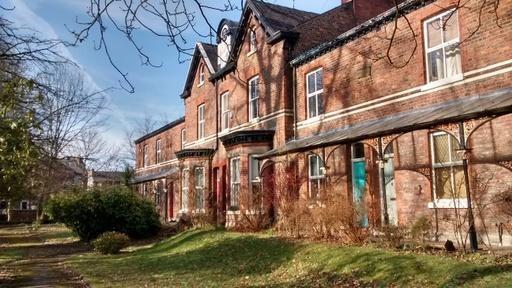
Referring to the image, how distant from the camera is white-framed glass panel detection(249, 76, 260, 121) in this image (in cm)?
2339

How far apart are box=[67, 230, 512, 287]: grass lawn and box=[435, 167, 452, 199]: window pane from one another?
310cm

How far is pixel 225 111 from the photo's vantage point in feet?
88.3

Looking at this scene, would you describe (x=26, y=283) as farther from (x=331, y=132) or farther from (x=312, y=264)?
(x=331, y=132)

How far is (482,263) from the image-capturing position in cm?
945

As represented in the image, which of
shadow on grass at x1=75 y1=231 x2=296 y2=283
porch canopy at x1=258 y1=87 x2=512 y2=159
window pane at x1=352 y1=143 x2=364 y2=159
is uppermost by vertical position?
porch canopy at x1=258 y1=87 x2=512 y2=159

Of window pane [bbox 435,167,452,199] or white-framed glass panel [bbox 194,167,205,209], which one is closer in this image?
window pane [bbox 435,167,452,199]

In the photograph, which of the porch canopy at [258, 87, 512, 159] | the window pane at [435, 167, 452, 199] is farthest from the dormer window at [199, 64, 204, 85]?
the window pane at [435, 167, 452, 199]

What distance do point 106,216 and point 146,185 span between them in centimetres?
1410

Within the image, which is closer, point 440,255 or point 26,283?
point 440,255

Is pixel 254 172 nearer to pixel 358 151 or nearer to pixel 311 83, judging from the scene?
pixel 311 83

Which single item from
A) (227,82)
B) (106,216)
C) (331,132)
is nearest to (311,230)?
(331,132)

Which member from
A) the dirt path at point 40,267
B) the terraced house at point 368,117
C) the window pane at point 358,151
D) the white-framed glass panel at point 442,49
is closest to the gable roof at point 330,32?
the terraced house at point 368,117

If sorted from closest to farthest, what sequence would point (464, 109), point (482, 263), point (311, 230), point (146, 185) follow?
point (482, 263)
point (464, 109)
point (311, 230)
point (146, 185)

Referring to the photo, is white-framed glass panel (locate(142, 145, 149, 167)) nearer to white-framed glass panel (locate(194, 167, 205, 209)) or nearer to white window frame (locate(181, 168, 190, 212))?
white window frame (locate(181, 168, 190, 212))
